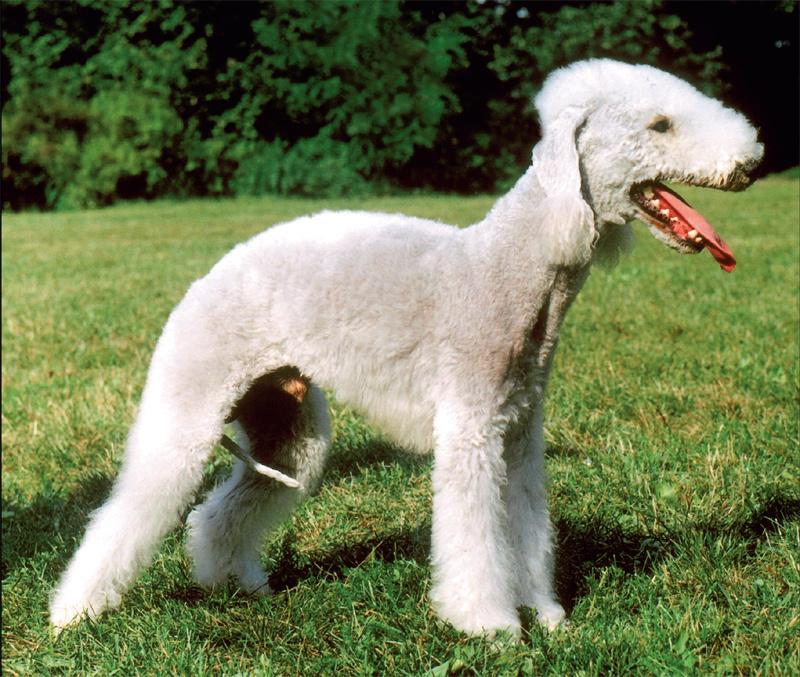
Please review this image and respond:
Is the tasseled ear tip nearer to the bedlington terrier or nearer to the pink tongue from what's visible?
the bedlington terrier

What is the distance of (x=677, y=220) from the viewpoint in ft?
8.76

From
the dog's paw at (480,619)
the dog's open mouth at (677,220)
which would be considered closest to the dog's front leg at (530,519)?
the dog's paw at (480,619)

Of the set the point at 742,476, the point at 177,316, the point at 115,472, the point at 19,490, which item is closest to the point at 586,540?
the point at 742,476

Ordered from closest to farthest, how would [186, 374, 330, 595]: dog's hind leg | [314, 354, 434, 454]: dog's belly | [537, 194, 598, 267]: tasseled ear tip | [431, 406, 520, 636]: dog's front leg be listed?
[537, 194, 598, 267]: tasseled ear tip, [431, 406, 520, 636]: dog's front leg, [314, 354, 434, 454]: dog's belly, [186, 374, 330, 595]: dog's hind leg

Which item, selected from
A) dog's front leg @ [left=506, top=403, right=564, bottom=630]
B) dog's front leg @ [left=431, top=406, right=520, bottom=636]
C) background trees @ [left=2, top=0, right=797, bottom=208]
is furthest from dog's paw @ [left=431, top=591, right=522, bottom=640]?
background trees @ [left=2, top=0, right=797, bottom=208]

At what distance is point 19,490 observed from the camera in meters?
4.51

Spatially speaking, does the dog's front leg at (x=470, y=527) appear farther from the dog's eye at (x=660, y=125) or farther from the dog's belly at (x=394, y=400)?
the dog's eye at (x=660, y=125)

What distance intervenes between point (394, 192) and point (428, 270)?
19337mm

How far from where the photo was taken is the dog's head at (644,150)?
2617mm

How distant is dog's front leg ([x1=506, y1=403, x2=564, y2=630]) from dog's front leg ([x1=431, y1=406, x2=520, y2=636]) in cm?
21

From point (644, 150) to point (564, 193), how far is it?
28 centimetres

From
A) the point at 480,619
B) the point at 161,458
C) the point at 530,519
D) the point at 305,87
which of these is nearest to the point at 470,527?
the point at 480,619

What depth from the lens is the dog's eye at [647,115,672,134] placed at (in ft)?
8.73

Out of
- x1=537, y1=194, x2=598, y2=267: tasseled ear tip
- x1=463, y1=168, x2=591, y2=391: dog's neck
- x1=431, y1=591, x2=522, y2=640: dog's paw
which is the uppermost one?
x1=537, y1=194, x2=598, y2=267: tasseled ear tip
